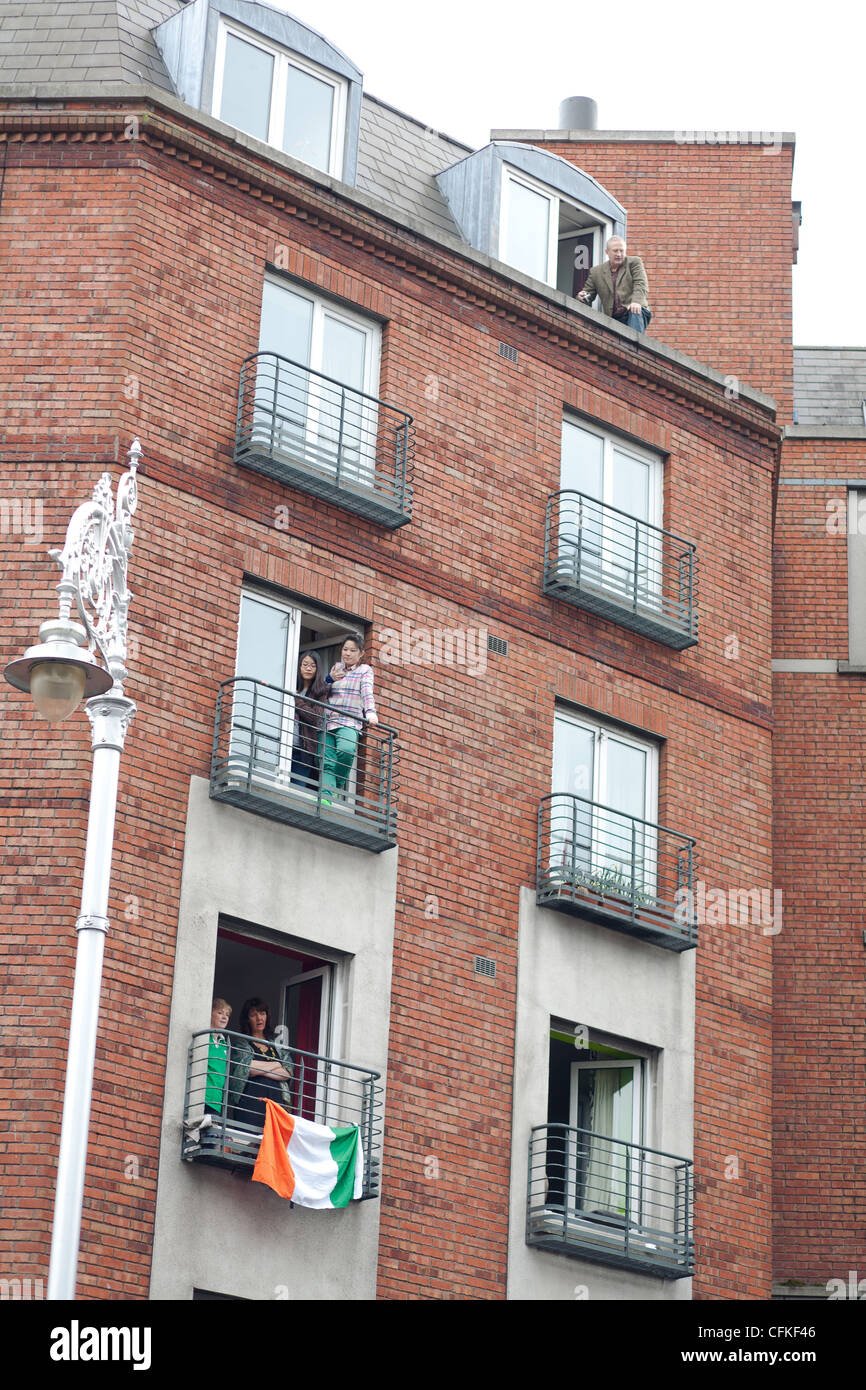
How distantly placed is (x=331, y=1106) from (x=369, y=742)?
3.66 metres

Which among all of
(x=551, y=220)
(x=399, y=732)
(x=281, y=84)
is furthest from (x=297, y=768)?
(x=551, y=220)

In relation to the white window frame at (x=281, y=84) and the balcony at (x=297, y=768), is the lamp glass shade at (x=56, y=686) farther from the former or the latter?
the white window frame at (x=281, y=84)

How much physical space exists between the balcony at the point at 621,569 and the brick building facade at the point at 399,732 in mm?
74

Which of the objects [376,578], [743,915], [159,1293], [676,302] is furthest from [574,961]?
[676,302]

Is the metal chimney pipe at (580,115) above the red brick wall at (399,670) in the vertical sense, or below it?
above

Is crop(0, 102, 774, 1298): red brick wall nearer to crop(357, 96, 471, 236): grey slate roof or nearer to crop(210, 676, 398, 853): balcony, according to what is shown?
crop(210, 676, 398, 853): balcony

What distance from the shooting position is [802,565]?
28.5 meters

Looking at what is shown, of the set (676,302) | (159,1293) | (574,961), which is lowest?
(159,1293)

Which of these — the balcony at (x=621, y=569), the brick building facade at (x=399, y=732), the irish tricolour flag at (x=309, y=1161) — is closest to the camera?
the irish tricolour flag at (x=309, y=1161)

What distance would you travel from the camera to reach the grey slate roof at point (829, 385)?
3142cm

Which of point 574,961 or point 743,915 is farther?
point 743,915

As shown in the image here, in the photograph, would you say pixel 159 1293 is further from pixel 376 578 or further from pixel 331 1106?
pixel 376 578

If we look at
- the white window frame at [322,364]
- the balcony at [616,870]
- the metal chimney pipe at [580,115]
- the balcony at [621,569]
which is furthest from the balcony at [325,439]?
the metal chimney pipe at [580,115]

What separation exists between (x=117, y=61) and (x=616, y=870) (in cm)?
1014
